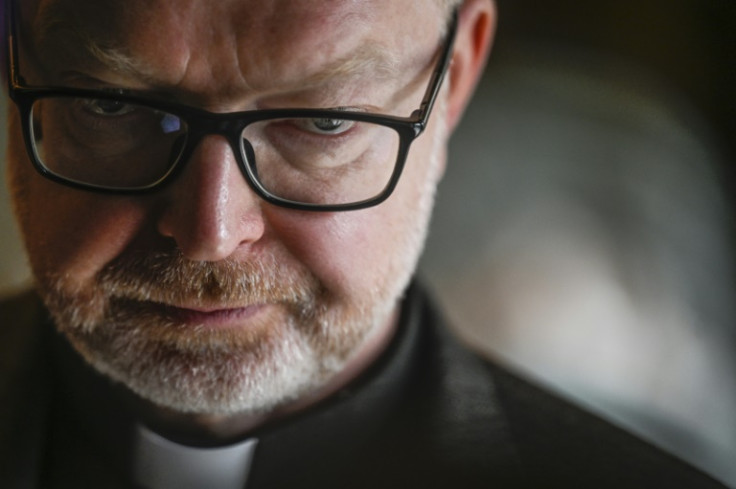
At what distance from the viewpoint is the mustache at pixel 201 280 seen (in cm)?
53

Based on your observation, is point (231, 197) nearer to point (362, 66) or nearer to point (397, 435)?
point (362, 66)

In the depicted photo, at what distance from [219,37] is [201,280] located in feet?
0.49

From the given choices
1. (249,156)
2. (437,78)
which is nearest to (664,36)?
(437,78)

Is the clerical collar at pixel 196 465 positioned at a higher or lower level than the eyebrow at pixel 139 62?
lower

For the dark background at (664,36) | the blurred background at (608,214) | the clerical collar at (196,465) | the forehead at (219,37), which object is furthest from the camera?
the dark background at (664,36)

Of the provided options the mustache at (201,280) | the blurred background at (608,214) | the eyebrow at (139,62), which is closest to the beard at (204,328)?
the mustache at (201,280)

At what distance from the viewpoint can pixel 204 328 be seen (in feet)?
1.82

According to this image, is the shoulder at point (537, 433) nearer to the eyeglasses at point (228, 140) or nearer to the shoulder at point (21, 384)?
the eyeglasses at point (228, 140)

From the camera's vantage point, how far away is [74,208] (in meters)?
0.56

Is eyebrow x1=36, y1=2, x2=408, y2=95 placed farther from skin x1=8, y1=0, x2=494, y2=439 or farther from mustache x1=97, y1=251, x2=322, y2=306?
mustache x1=97, y1=251, x2=322, y2=306

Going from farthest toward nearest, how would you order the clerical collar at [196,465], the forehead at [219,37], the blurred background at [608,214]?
the blurred background at [608,214]
the clerical collar at [196,465]
the forehead at [219,37]

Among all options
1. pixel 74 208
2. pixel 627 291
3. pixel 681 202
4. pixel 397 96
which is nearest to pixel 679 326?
pixel 627 291

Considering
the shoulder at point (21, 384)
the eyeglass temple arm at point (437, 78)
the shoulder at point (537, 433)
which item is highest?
the eyeglass temple arm at point (437, 78)

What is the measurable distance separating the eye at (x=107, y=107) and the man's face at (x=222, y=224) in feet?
0.05
